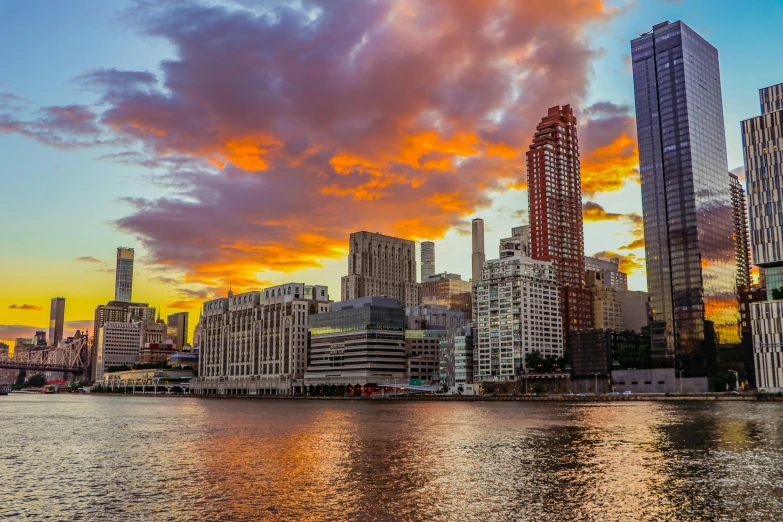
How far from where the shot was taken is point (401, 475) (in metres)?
58.9

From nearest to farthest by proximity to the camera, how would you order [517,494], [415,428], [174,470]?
1. [517,494]
2. [174,470]
3. [415,428]

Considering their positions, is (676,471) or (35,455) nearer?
(676,471)

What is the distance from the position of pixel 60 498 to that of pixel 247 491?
42.5 ft

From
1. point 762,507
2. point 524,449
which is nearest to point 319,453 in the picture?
point 524,449

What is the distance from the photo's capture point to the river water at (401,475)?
148ft

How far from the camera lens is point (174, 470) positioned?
63438mm

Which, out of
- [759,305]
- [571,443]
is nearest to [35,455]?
[571,443]

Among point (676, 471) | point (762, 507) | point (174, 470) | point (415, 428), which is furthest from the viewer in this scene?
point (415, 428)

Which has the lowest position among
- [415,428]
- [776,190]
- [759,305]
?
[415,428]

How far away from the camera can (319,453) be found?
75938mm

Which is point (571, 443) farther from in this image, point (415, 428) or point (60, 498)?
point (60, 498)

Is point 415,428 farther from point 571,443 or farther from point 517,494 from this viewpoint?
point 517,494

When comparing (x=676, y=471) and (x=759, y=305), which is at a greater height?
(x=759, y=305)

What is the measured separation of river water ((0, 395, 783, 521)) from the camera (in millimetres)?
44969
